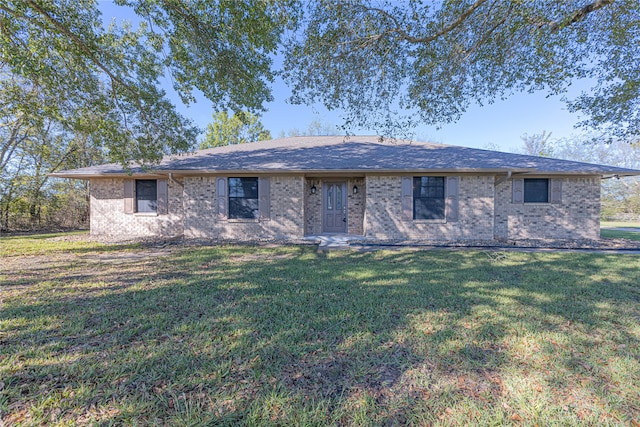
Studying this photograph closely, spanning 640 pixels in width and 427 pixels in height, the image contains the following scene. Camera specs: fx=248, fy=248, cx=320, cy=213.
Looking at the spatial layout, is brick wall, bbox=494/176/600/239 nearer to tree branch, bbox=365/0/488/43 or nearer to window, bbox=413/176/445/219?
window, bbox=413/176/445/219

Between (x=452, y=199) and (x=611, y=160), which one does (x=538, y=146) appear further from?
(x=452, y=199)

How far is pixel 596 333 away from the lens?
9.06 ft

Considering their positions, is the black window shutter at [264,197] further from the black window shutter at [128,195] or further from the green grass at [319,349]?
the black window shutter at [128,195]

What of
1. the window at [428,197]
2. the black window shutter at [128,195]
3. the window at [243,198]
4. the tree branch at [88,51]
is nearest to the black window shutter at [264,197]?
the window at [243,198]

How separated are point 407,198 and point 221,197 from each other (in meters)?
6.84

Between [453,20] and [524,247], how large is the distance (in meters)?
6.78

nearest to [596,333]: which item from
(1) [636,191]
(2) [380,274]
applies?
(2) [380,274]

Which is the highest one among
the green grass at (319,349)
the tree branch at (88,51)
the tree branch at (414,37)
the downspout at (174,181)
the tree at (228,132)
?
the tree at (228,132)

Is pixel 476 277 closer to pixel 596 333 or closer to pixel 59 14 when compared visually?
pixel 596 333

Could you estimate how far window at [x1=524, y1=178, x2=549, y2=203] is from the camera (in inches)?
369

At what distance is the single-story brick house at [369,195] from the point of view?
8.82 metres

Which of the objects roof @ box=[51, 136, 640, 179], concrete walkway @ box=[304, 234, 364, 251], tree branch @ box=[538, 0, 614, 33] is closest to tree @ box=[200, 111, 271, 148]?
roof @ box=[51, 136, 640, 179]

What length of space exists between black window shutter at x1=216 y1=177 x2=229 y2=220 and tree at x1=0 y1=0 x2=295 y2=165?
5.39ft

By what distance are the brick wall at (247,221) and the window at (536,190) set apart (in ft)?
27.8
